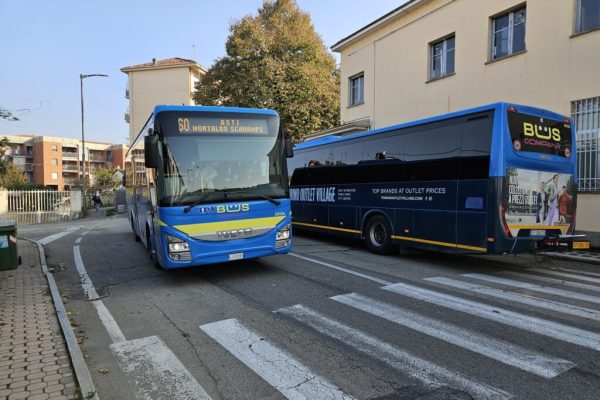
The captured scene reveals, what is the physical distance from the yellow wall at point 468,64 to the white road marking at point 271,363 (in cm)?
1197

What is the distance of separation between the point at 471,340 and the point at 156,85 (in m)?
53.0

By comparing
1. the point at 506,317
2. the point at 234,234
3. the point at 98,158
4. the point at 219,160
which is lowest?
the point at 506,317

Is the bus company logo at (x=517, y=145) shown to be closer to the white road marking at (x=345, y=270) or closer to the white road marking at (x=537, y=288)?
the white road marking at (x=537, y=288)

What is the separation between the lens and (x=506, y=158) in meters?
7.96

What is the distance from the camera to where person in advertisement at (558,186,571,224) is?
8.95 metres

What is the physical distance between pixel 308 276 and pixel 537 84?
1028cm

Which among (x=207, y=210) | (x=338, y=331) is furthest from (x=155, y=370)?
(x=207, y=210)

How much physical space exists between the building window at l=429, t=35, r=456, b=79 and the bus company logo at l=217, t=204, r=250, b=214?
12.5 m

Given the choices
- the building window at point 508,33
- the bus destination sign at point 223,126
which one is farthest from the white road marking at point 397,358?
the building window at point 508,33

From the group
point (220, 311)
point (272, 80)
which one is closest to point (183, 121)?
point (220, 311)

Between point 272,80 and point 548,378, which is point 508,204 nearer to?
point 548,378

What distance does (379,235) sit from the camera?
11.1 m

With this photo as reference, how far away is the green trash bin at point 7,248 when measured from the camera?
29.6 feet

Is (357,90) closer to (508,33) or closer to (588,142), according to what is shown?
(508,33)
